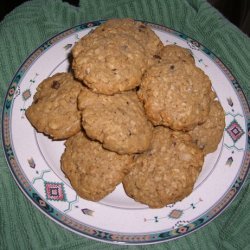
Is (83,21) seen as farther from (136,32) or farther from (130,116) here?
(130,116)

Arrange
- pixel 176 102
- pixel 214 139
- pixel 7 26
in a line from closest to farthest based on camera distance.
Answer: pixel 176 102 < pixel 214 139 < pixel 7 26

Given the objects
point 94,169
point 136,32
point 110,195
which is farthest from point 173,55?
point 110,195

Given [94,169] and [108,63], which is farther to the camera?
[94,169]

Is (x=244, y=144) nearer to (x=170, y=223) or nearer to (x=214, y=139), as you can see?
(x=214, y=139)


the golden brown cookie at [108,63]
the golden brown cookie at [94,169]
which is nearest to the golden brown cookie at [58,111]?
the golden brown cookie at [94,169]

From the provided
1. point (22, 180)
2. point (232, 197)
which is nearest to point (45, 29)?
point (22, 180)

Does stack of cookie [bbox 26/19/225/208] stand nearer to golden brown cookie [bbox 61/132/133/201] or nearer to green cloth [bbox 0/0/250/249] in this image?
golden brown cookie [bbox 61/132/133/201]

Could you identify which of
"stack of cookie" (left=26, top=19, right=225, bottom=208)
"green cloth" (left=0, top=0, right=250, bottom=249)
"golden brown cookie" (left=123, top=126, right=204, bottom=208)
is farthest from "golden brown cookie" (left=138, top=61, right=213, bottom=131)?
"green cloth" (left=0, top=0, right=250, bottom=249)
